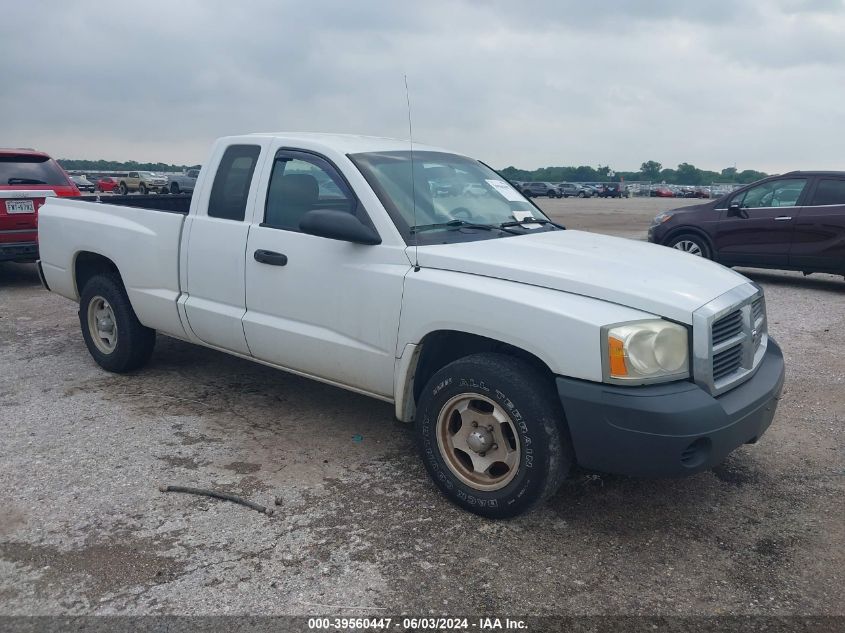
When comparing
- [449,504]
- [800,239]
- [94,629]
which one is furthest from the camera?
[800,239]

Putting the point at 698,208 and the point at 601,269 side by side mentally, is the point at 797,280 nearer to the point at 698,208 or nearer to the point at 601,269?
the point at 698,208

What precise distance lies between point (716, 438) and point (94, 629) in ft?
8.49

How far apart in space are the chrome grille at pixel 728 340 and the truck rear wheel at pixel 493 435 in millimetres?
661

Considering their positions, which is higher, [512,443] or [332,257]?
[332,257]

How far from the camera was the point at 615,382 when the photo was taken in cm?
314

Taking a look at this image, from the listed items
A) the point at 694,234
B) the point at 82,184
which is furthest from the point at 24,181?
the point at 82,184

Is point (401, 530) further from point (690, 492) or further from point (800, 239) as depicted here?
point (800, 239)

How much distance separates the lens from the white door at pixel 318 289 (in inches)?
154

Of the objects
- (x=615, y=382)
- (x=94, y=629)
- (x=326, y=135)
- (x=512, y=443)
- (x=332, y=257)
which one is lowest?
(x=94, y=629)

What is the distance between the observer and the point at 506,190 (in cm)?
491

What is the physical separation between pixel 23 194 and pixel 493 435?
26.6 ft

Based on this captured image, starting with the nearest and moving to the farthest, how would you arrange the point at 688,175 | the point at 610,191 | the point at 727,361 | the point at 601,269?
1. the point at 727,361
2. the point at 601,269
3. the point at 610,191
4. the point at 688,175

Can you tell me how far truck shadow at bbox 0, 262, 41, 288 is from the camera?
10078 millimetres

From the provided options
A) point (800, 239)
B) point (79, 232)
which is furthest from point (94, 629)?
point (800, 239)
